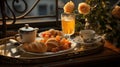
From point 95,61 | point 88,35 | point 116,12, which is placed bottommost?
point 95,61

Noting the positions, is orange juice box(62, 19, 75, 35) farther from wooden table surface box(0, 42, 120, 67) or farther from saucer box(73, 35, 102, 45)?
wooden table surface box(0, 42, 120, 67)

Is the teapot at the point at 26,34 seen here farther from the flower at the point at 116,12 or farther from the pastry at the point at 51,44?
the flower at the point at 116,12

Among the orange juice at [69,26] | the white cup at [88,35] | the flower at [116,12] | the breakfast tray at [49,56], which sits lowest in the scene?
the breakfast tray at [49,56]

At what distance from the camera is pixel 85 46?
1.26 m

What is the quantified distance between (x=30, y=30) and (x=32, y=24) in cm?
42

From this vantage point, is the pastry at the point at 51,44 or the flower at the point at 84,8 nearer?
the pastry at the point at 51,44

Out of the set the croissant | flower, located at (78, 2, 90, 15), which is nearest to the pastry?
the croissant

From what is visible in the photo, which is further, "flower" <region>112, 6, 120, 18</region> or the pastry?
"flower" <region>112, 6, 120, 18</region>

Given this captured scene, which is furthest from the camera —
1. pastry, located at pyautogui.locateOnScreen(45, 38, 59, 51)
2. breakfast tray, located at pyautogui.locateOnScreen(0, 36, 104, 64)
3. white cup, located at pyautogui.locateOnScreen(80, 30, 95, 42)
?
white cup, located at pyautogui.locateOnScreen(80, 30, 95, 42)

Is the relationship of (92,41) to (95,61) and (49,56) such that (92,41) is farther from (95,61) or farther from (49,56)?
(49,56)

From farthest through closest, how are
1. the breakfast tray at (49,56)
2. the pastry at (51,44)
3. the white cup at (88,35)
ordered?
1. the white cup at (88,35)
2. the pastry at (51,44)
3. the breakfast tray at (49,56)

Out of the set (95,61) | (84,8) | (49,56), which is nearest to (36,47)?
(49,56)

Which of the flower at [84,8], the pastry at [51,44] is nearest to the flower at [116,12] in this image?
the flower at [84,8]

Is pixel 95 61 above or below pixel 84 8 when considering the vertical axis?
below
